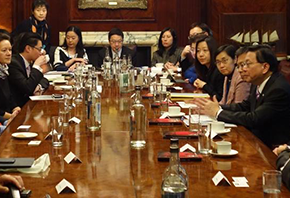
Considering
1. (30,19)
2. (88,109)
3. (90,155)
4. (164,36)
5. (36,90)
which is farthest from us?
(30,19)

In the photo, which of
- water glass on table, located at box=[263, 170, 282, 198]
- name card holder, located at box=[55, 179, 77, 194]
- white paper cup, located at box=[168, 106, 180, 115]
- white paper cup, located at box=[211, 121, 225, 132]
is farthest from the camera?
white paper cup, located at box=[168, 106, 180, 115]

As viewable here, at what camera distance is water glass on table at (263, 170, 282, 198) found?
208 centimetres

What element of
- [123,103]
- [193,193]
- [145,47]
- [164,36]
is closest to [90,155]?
[193,193]

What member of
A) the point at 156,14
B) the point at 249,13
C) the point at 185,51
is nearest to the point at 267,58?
the point at 185,51

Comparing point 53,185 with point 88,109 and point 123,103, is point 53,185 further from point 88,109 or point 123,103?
point 123,103

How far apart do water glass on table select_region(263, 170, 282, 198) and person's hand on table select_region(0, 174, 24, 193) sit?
2.99ft

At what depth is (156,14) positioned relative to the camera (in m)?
9.69

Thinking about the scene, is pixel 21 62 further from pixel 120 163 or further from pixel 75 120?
pixel 120 163

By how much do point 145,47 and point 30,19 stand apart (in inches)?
76.2

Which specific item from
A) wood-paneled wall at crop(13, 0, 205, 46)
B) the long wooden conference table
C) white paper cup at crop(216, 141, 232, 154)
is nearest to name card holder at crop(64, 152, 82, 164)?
the long wooden conference table

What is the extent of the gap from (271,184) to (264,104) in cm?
199

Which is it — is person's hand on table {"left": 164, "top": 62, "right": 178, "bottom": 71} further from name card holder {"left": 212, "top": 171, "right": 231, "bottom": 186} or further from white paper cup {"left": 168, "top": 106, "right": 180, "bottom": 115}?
name card holder {"left": 212, "top": 171, "right": 231, "bottom": 186}

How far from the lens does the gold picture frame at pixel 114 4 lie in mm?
9555

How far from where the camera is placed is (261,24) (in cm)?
936
